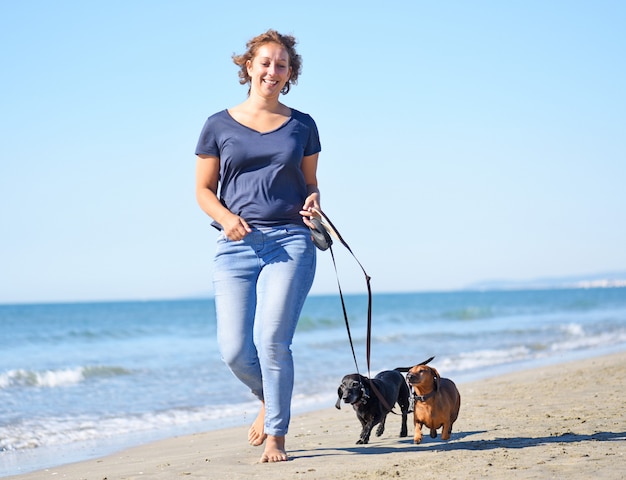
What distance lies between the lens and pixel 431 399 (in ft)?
15.6

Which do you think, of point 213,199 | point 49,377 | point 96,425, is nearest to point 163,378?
point 49,377

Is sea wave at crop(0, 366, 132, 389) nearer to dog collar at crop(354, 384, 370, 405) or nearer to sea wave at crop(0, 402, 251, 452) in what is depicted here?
sea wave at crop(0, 402, 251, 452)

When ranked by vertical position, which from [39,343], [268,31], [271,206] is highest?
[268,31]

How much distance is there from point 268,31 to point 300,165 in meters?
0.70

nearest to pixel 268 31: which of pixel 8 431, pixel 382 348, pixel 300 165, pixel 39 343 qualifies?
pixel 300 165

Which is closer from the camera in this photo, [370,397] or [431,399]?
[431,399]

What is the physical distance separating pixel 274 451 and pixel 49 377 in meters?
8.20

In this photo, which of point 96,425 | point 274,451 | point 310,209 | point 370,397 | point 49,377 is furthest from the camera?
point 49,377

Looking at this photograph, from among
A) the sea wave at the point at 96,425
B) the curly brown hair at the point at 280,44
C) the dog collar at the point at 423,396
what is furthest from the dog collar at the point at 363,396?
the sea wave at the point at 96,425

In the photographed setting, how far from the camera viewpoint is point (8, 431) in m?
7.39

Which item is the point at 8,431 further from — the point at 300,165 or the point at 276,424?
the point at 300,165

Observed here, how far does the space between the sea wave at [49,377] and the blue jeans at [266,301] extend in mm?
7761

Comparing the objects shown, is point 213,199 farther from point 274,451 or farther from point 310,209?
point 274,451

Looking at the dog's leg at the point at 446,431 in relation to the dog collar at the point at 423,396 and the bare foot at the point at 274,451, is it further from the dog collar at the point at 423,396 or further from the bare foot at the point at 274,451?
the bare foot at the point at 274,451
